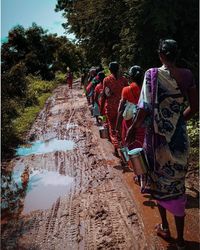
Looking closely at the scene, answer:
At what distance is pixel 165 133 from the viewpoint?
3594mm

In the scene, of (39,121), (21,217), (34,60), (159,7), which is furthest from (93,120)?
(34,60)

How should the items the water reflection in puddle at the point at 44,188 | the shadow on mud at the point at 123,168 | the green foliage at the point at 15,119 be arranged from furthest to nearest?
the green foliage at the point at 15,119 → the shadow on mud at the point at 123,168 → the water reflection in puddle at the point at 44,188

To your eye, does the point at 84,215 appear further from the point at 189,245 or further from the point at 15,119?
the point at 15,119

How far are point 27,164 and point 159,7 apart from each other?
707cm

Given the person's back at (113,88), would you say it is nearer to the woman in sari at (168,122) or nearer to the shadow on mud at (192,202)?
the shadow on mud at (192,202)

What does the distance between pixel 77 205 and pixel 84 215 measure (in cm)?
39

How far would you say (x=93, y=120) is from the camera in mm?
12688

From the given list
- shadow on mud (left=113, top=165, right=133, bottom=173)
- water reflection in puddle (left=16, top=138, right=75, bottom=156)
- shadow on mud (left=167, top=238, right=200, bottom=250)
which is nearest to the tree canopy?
water reflection in puddle (left=16, top=138, right=75, bottom=156)

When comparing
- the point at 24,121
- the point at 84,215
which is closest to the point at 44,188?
the point at 84,215

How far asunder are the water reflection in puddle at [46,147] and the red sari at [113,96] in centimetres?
200

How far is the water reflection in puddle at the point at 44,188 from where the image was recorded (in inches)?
225

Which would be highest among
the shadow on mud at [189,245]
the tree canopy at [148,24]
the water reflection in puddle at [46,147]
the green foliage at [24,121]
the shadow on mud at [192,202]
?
the tree canopy at [148,24]

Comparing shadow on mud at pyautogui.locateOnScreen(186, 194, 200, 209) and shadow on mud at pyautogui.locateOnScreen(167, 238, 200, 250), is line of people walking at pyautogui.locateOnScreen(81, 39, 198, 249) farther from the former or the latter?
shadow on mud at pyautogui.locateOnScreen(186, 194, 200, 209)

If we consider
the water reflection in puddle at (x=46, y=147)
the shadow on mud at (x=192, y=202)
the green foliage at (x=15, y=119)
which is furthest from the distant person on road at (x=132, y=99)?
the green foliage at (x=15, y=119)
